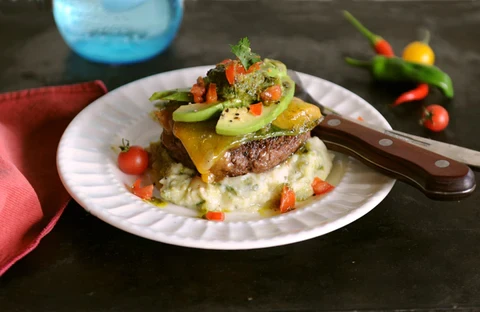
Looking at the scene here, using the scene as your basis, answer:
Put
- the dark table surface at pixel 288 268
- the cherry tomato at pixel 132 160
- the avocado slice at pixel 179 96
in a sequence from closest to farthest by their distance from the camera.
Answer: the dark table surface at pixel 288 268 → the avocado slice at pixel 179 96 → the cherry tomato at pixel 132 160

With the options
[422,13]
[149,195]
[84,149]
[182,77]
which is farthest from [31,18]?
[422,13]

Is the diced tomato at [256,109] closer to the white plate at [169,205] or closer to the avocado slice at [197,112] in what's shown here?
the avocado slice at [197,112]

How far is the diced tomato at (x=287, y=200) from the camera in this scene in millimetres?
3863

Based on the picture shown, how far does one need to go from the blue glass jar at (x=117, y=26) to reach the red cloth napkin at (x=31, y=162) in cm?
79

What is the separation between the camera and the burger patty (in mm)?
3838

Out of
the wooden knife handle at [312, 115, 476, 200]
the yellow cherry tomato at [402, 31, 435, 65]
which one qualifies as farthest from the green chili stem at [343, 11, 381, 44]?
the wooden knife handle at [312, 115, 476, 200]

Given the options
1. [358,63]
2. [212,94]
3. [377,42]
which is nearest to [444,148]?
[212,94]

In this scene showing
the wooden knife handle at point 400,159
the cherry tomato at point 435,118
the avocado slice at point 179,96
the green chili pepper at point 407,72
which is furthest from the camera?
the green chili pepper at point 407,72

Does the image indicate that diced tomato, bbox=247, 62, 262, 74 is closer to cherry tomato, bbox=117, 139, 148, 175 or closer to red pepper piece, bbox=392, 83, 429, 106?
cherry tomato, bbox=117, 139, 148, 175

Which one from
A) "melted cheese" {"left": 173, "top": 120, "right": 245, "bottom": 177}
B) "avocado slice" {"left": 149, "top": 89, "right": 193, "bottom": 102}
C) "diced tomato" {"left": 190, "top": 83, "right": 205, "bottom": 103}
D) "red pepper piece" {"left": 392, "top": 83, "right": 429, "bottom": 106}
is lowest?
"red pepper piece" {"left": 392, "top": 83, "right": 429, "bottom": 106}

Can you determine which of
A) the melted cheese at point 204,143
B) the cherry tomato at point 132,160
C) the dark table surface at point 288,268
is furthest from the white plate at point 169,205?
the melted cheese at point 204,143

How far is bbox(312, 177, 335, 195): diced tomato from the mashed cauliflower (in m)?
0.03

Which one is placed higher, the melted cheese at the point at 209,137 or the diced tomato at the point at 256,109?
the diced tomato at the point at 256,109

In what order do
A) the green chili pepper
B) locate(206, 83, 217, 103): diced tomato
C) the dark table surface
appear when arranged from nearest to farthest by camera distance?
→ the dark table surface < locate(206, 83, 217, 103): diced tomato < the green chili pepper
